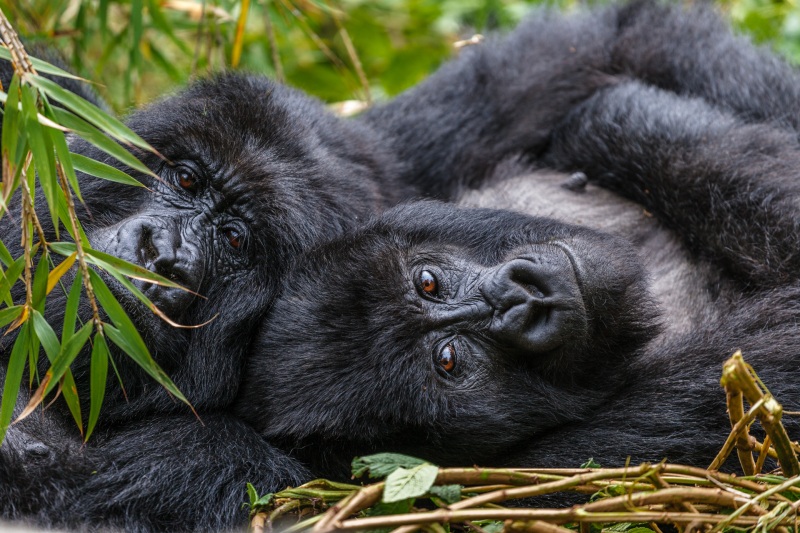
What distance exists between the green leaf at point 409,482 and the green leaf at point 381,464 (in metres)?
0.10

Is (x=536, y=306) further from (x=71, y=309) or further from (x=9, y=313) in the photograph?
(x=9, y=313)

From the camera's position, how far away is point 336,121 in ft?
11.7

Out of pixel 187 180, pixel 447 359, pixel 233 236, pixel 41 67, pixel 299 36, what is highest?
pixel 299 36

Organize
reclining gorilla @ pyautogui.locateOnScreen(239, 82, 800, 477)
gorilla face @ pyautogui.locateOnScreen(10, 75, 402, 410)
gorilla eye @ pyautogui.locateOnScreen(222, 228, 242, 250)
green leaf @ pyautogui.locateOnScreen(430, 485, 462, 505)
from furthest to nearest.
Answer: gorilla eye @ pyautogui.locateOnScreen(222, 228, 242, 250), gorilla face @ pyautogui.locateOnScreen(10, 75, 402, 410), reclining gorilla @ pyautogui.locateOnScreen(239, 82, 800, 477), green leaf @ pyautogui.locateOnScreen(430, 485, 462, 505)

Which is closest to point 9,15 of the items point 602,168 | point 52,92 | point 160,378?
point 52,92

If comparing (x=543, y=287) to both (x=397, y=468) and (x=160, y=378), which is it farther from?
(x=160, y=378)

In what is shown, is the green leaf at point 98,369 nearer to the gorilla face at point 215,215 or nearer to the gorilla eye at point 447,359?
the gorilla face at point 215,215

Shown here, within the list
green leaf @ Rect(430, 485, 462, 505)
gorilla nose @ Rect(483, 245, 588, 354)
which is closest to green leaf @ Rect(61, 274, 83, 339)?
green leaf @ Rect(430, 485, 462, 505)

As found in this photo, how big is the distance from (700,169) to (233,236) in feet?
5.96

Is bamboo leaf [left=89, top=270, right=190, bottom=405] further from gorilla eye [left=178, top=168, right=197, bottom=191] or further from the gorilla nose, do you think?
the gorilla nose

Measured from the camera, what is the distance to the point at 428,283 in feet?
8.99

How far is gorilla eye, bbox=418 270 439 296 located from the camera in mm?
2727

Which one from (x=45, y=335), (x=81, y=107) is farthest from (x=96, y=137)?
(x=45, y=335)

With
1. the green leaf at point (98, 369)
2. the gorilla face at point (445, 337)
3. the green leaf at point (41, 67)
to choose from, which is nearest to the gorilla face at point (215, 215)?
the gorilla face at point (445, 337)
